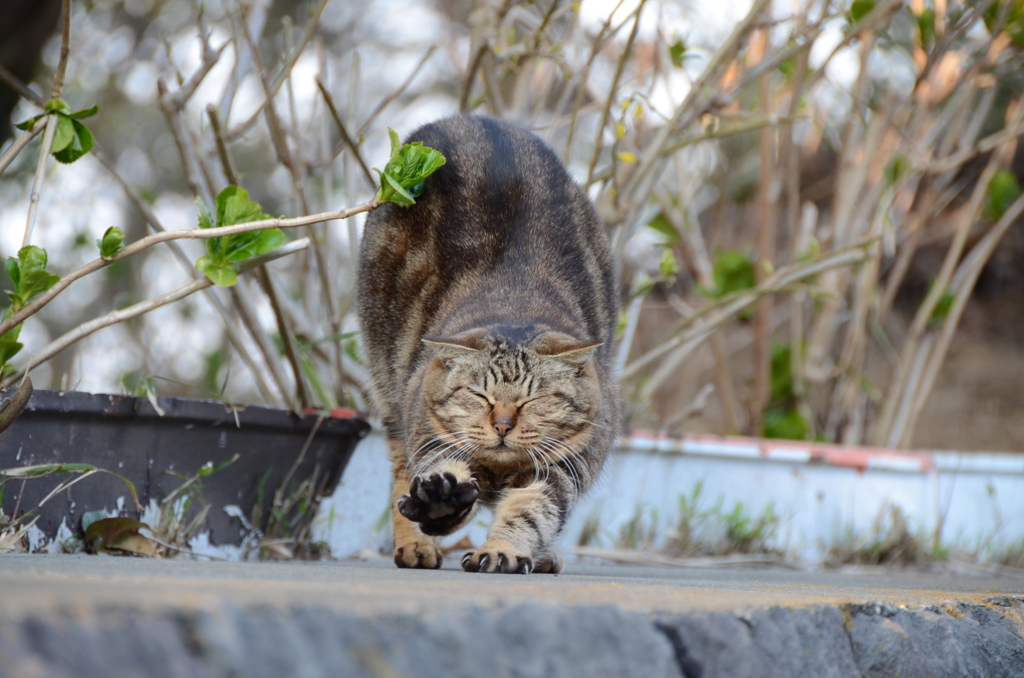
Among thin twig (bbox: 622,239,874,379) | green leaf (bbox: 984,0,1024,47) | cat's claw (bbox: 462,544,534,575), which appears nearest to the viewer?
cat's claw (bbox: 462,544,534,575)

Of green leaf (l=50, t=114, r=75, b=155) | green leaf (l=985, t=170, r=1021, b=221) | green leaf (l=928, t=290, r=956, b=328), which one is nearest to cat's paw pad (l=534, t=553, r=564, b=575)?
green leaf (l=50, t=114, r=75, b=155)

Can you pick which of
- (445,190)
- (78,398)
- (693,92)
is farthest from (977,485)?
(78,398)

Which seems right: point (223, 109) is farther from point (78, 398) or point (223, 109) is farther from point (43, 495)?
point (43, 495)

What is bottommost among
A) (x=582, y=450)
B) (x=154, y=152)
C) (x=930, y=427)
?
(x=582, y=450)

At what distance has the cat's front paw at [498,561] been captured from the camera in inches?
61.3

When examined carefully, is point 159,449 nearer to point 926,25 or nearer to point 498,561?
point 498,561

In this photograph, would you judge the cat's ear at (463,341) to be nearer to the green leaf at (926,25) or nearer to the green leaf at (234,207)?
the green leaf at (234,207)

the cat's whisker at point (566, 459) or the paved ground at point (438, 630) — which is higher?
the cat's whisker at point (566, 459)

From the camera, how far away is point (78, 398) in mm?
1636

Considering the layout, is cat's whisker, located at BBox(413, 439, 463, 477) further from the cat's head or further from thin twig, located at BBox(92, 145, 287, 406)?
thin twig, located at BBox(92, 145, 287, 406)

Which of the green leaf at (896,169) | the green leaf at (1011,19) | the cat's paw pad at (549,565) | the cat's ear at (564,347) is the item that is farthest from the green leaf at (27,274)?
the green leaf at (1011,19)

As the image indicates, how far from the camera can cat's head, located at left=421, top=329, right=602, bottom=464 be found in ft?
6.30

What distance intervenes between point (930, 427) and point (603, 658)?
6017 mm

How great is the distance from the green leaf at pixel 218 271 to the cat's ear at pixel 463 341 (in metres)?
0.50
